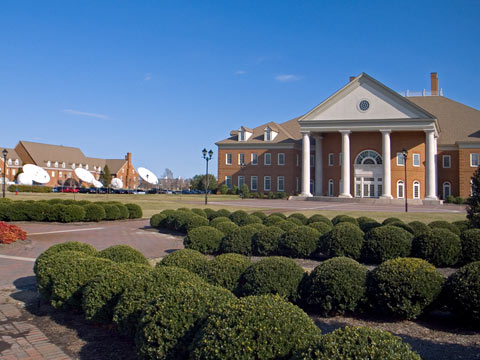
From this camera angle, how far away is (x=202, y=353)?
3.67 m

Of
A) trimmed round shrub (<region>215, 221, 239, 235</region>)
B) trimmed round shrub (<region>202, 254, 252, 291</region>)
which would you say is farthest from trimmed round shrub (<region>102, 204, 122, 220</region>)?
trimmed round shrub (<region>202, 254, 252, 291</region>)

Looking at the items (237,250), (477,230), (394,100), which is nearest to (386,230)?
(477,230)

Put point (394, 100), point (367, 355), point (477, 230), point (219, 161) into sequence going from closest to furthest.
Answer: point (367, 355), point (477, 230), point (394, 100), point (219, 161)

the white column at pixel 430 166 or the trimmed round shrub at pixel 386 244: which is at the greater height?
the white column at pixel 430 166

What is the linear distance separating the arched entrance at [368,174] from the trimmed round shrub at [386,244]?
45355 millimetres

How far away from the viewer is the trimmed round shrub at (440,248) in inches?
412

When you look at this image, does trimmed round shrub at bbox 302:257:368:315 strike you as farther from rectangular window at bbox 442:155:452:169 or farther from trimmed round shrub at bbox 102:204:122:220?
rectangular window at bbox 442:155:452:169

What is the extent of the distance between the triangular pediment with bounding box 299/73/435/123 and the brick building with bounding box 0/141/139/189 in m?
67.7

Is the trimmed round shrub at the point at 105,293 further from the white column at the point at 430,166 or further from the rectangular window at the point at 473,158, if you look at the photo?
the rectangular window at the point at 473,158

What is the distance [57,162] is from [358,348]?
117250 millimetres

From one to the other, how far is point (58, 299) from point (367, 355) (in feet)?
18.0

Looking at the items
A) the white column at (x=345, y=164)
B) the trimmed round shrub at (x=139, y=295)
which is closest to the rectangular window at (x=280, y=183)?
the white column at (x=345, y=164)

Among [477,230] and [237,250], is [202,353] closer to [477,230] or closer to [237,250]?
[237,250]

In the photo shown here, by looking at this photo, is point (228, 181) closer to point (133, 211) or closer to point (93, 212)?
point (133, 211)
